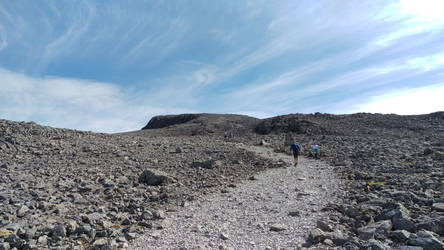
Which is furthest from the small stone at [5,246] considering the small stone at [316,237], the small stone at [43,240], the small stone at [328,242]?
the small stone at [328,242]

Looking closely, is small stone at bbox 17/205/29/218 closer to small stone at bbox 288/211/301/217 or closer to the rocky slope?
small stone at bbox 288/211/301/217

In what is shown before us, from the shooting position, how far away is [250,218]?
25.8ft

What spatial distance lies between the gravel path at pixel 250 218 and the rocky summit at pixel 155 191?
156 millimetres

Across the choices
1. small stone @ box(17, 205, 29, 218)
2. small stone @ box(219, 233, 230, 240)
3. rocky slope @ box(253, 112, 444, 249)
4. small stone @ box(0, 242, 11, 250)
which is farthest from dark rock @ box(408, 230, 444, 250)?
small stone @ box(17, 205, 29, 218)

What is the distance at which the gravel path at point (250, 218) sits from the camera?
6320mm

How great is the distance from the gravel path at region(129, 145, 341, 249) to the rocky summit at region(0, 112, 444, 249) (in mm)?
Result: 156

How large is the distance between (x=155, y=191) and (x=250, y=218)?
4.31m

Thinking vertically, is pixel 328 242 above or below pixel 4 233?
below

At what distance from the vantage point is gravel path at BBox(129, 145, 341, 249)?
249 inches

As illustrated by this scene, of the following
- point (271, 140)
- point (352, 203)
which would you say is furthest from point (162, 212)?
point (271, 140)

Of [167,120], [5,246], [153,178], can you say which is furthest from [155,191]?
[167,120]

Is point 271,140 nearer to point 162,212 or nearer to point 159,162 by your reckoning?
point 159,162

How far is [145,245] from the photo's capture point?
20.6 feet

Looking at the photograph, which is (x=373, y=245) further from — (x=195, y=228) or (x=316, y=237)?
(x=195, y=228)
